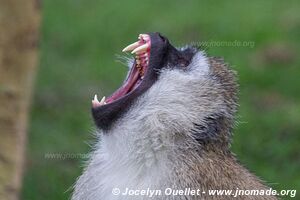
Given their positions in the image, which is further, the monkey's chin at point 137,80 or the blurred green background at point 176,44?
the blurred green background at point 176,44

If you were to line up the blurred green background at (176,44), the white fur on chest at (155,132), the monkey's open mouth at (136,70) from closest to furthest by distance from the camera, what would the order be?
Result: the white fur on chest at (155,132), the monkey's open mouth at (136,70), the blurred green background at (176,44)

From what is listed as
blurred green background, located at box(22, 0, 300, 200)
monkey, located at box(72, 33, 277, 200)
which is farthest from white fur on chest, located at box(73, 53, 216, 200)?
blurred green background, located at box(22, 0, 300, 200)

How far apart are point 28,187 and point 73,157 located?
2.04 ft

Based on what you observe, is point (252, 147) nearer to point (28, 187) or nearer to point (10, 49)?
point (28, 187)

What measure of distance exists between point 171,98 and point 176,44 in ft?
19.8

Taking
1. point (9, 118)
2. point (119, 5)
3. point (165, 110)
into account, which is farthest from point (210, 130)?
point (119, 5)

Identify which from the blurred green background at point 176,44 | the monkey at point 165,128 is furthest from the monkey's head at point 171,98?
the blurred green background at point 176,44

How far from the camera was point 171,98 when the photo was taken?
15.2 ft

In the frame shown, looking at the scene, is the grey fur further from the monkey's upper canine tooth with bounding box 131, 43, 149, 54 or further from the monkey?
the monkey's upper canine tooth with bounding box 131, 43, 149, 54

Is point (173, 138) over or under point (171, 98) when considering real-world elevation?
under

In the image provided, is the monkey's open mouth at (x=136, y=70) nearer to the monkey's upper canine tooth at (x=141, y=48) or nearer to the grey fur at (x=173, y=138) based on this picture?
the monkey's upper canine tooth at (x=141, y=48)

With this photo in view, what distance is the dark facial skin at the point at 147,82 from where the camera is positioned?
4691 mm

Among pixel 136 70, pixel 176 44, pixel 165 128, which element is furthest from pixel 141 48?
pixel 176 44

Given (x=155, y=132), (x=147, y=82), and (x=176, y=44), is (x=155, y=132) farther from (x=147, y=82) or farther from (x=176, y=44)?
(x=176, y=44)
